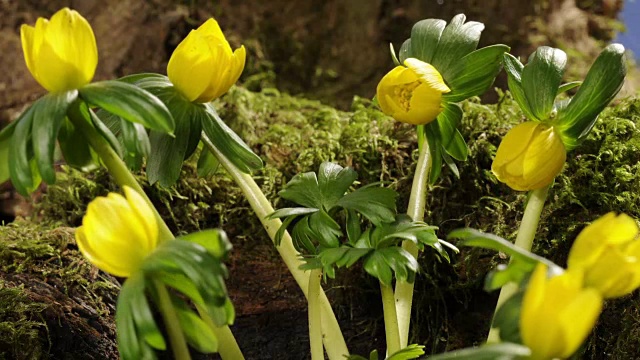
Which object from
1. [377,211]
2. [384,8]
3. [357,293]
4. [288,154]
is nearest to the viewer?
[377,211]

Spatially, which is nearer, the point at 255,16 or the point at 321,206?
the point at 321,206

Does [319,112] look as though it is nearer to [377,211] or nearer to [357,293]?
[357,293]

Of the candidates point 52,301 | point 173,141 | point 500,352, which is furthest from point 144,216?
point 52,301

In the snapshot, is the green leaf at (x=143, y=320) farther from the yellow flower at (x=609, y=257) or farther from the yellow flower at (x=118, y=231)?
the yellow flower at (x=609, y=257)

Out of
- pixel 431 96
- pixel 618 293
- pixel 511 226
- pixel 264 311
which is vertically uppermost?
pixel 431 96

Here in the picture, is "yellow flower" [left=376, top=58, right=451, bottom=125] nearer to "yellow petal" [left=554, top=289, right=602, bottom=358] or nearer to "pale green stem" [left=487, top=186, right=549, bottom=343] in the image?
"pale green stem" [left=487, top=186, right=549, bottom=343]

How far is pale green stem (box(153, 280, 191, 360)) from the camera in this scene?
0.75 meters

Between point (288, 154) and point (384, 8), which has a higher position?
point (384, 8)

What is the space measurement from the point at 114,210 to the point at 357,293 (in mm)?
673

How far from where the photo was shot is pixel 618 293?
0.67m

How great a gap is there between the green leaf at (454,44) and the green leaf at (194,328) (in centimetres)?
48

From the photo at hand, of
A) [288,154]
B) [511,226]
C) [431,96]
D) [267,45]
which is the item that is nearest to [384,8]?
[267,45]

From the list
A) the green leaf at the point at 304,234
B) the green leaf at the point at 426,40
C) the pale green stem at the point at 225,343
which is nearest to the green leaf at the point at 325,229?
the green leaf at the point at 304,234

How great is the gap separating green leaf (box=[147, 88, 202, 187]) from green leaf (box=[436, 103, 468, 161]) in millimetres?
338
